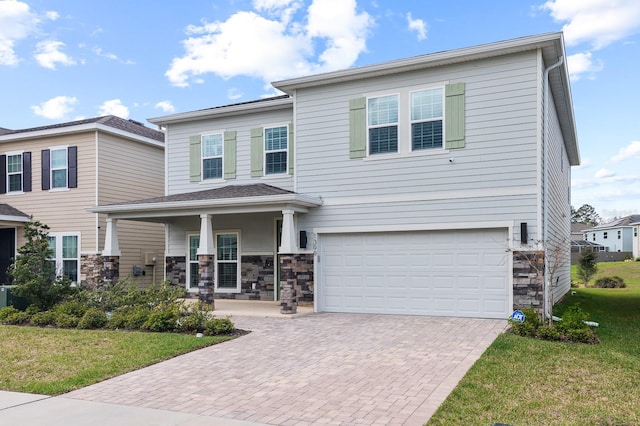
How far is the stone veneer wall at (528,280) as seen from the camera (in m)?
10.7

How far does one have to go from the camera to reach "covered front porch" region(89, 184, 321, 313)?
12336 millimetres

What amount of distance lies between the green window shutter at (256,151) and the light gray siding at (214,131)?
0.40ft

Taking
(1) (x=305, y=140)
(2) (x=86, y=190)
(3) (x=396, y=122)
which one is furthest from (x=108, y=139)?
(3) (x=396, y=122)

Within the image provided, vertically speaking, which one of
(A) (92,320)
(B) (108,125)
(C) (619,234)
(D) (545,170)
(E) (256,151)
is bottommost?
(A) (92,320)

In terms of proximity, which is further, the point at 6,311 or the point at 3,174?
the point at 3,174

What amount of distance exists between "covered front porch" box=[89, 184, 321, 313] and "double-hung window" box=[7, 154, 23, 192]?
560cm

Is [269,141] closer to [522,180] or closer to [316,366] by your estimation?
[522,180]

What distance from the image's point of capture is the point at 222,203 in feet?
42.0

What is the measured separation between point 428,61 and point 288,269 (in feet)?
18.3

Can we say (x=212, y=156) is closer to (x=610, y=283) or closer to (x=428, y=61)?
(x=428, y=61)

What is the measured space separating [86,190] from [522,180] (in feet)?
41.8

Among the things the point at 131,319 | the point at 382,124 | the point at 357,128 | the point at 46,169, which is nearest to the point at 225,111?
the point at 357,128

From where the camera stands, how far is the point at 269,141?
14.8 meters

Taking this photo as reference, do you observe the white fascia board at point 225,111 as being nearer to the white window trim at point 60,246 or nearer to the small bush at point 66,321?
the white window trim at point 60,246
